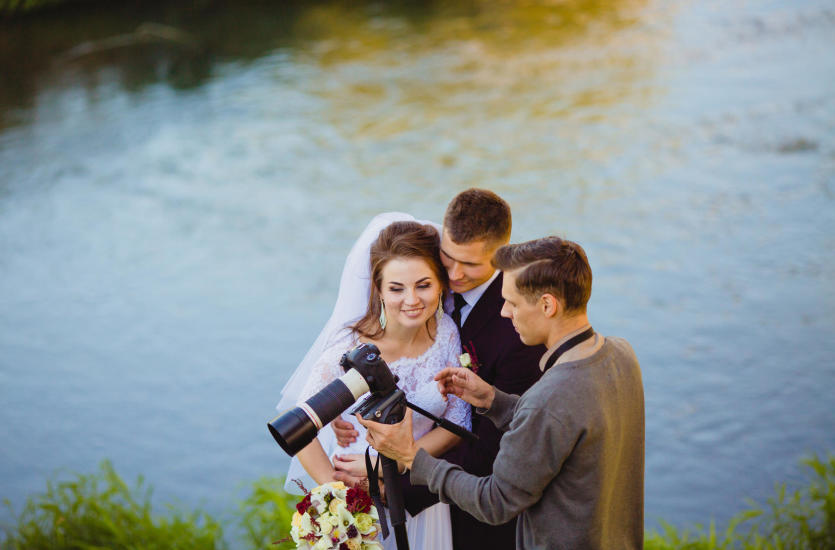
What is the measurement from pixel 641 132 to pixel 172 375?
19.3ft

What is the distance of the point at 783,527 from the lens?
4.01m

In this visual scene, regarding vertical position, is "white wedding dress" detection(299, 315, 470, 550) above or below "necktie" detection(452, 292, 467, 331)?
below

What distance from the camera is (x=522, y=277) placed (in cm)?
205

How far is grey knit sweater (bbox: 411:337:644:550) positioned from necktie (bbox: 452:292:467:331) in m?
0.73

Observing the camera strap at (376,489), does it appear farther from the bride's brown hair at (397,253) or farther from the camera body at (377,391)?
the bride's brown hair at (397,253)

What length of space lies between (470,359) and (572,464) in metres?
0.73

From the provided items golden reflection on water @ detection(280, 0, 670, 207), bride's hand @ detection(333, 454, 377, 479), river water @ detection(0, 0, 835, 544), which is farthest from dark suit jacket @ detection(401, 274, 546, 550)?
golden reflection on water @ detection(280, 0, 670, 207)

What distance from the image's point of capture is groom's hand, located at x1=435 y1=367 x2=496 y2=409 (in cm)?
241

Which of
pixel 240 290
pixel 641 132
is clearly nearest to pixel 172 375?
pixel 240 290

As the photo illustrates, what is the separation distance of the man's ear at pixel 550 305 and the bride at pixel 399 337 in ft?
2.14

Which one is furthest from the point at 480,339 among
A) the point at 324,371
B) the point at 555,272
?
the point at 555,272

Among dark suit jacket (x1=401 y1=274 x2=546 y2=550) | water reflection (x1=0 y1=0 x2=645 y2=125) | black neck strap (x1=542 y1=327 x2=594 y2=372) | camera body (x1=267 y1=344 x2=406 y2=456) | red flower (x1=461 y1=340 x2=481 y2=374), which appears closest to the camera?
black neck strap (x1=542 y1=327 x2=594 y2=372)

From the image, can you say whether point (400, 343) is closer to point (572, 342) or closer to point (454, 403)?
point (454, 403)

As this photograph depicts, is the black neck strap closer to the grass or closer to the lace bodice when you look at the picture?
the lace bodice
